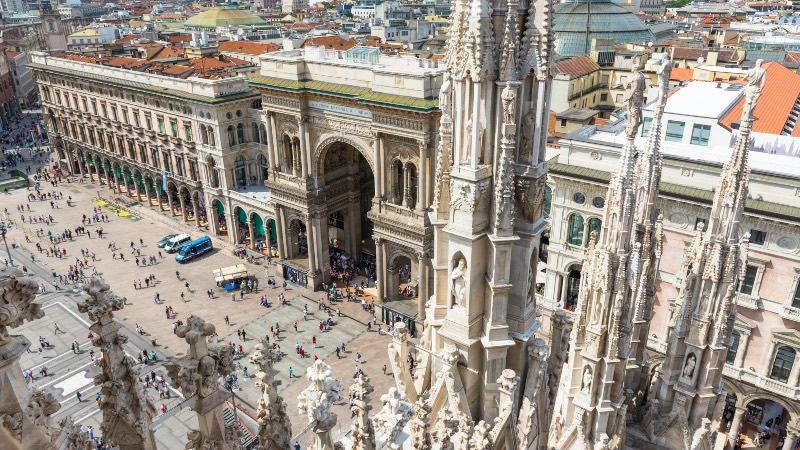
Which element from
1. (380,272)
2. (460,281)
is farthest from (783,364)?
(460,281)

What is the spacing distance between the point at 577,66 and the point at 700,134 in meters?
35.9

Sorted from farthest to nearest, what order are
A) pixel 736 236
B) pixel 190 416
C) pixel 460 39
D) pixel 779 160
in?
pixel 190 416
pixel 779 160
pixel 736 236
pixel 460 39

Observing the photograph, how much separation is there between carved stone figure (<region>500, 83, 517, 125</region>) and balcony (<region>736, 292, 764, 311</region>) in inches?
1145

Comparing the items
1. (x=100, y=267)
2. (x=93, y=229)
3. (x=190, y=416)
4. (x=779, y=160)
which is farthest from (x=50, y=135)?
(x=779, y=160)

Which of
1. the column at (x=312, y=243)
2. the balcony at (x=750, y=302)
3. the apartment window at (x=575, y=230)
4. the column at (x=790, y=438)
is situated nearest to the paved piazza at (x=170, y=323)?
the column at (x=312, y=243)

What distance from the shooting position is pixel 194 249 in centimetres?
5944

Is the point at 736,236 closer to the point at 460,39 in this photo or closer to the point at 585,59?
the point at 460,39

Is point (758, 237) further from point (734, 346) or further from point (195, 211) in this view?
point (195, 211)

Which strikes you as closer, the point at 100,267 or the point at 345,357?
the point at 345,357

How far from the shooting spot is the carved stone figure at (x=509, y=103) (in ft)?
34.0

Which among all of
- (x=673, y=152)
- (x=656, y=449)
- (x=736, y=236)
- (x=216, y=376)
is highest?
(x=216, y=376)

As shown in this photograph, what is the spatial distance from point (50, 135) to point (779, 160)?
96.9 m

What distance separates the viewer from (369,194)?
5725 cm

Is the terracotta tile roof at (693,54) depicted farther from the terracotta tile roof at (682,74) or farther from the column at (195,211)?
the column at (195,211)
